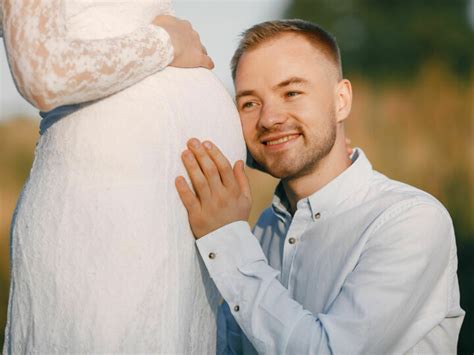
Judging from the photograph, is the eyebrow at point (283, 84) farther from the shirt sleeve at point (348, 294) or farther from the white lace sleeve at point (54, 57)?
the white lace sleeve at point (54, 57)

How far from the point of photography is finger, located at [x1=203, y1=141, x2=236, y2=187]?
2035mm

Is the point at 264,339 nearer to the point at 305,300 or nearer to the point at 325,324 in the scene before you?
the point at 325,324

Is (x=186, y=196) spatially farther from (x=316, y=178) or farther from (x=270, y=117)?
(x=316, y=178)

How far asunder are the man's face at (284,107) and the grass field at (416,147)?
3.21 m

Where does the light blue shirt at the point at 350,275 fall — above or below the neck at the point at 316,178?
below

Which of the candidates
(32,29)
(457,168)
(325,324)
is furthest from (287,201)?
(457,168)

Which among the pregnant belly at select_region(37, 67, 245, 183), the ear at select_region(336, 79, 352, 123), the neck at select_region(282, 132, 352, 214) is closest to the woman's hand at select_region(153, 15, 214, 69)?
the pregnant belly at select_region(37, 67, 245, 183)

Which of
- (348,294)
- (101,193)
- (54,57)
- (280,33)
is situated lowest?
(348,294)

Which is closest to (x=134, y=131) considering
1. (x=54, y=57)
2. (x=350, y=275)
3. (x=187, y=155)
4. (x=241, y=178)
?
(x=187, y=155)

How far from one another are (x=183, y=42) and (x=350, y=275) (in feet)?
3.00

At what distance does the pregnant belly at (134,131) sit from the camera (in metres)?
1.86

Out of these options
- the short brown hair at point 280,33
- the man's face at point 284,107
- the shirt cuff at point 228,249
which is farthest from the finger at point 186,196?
the short brown hair at point 280,33

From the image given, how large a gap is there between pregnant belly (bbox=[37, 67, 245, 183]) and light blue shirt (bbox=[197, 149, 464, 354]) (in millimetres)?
307

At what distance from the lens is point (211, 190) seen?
209 cm
